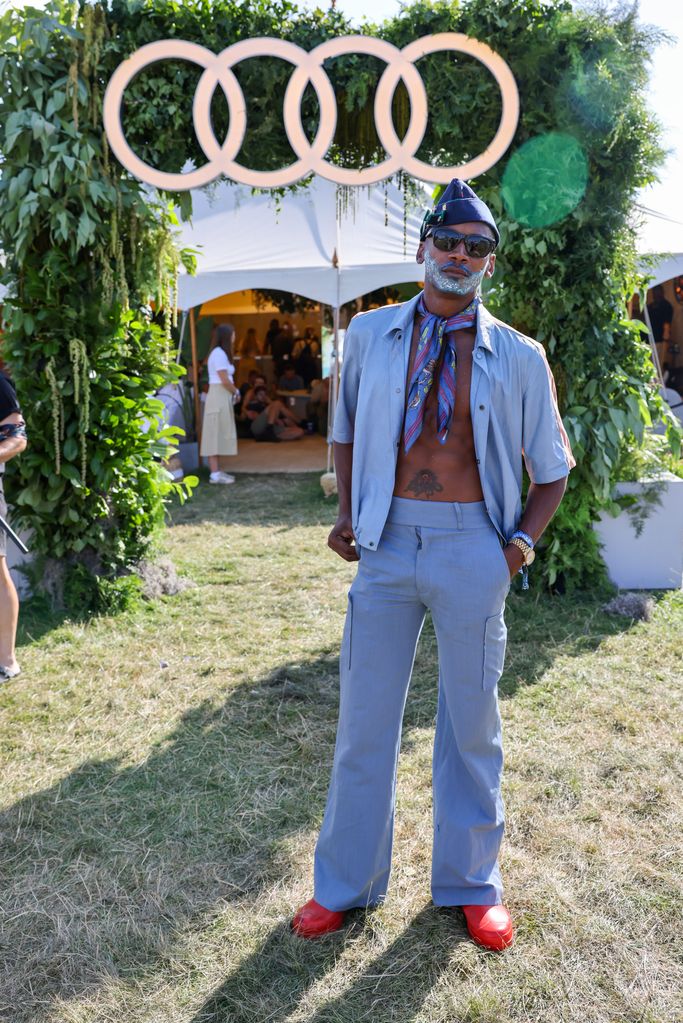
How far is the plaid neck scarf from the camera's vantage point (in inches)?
96.1

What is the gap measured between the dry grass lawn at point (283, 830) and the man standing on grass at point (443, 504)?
0.27 m

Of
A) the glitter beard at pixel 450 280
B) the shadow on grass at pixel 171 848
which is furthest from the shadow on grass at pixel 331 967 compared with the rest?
the glitter beard at pixel 450 280

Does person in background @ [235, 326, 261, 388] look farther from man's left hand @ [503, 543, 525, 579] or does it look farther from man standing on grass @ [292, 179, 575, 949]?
man's left hand @ [503, 543, 525, 579]

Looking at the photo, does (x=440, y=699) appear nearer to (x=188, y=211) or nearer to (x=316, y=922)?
(x=316, y=922)

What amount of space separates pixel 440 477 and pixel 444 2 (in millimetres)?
3671

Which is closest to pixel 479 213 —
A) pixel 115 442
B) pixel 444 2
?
pixel 444 2

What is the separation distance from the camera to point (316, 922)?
267 centimetres

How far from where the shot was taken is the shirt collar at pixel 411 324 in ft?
8.00

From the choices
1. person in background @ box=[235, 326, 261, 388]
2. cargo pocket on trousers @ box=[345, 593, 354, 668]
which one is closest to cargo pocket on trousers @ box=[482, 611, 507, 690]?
cargo pocket on trousers @ box=[345, 593, 354, 668]

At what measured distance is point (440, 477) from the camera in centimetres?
245

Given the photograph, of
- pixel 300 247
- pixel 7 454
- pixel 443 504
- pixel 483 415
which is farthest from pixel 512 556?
pixel 300 247

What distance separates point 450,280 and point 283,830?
209cm

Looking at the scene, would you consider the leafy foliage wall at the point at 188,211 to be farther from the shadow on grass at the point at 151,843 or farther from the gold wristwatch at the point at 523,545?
the gold wristwatch at the point at 523,545

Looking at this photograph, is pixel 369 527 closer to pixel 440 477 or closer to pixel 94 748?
pixel 440 477
